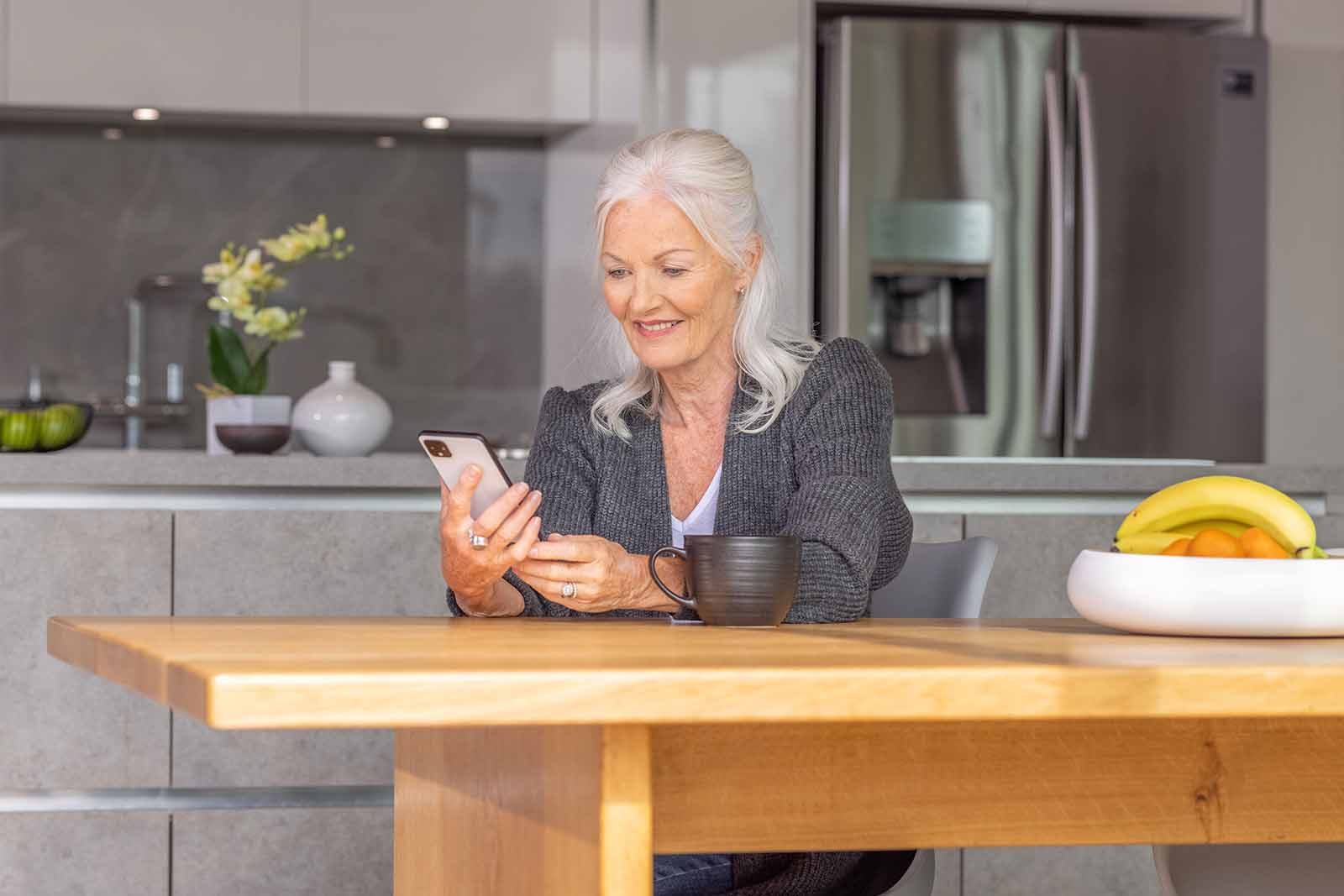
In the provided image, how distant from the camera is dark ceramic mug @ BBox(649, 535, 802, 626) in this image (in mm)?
1466

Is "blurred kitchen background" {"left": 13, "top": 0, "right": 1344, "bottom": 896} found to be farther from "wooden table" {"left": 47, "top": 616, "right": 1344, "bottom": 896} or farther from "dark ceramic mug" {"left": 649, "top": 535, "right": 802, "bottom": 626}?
"wooden table" {"left": 47, "top": 616, "right": 1344, "bottom": 896}

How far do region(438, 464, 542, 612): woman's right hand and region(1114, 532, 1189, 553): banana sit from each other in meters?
0.52

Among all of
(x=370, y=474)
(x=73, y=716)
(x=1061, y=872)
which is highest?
(x=370, y=474)

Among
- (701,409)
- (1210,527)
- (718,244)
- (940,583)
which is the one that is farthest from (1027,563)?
(1210,527)

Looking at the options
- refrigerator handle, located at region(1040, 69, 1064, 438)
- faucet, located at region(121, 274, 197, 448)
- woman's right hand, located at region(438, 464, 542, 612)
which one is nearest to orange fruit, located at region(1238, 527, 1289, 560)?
woman's right hand, located at region(438, 464, 542, 612)

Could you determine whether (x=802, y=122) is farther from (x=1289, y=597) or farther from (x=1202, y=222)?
(x=1289, y=597)

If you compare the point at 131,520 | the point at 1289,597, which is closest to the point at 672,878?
the point at 1289,597

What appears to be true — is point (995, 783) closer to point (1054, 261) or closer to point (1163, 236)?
point (1054, 261)

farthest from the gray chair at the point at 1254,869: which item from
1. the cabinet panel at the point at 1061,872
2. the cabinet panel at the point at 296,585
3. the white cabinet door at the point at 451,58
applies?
the white cabinet door at the point at 451,58

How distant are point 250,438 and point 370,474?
282mm

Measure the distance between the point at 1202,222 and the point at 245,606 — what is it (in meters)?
2.34

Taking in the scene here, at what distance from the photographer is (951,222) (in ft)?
12.5

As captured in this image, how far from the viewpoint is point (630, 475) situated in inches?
77.2

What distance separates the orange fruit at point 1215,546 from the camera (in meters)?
1.38
